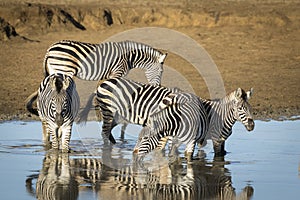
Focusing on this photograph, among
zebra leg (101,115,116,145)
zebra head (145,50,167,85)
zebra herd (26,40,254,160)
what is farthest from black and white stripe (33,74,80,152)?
zebra head (145,50,167,85)

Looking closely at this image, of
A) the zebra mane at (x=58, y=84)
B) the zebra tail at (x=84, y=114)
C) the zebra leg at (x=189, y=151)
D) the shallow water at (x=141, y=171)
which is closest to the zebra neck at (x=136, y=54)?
the zebra tail at (x=84, y=114)

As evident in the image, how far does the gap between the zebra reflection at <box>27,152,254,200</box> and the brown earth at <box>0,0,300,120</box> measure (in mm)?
4496

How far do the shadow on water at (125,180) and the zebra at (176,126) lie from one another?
0.30 m

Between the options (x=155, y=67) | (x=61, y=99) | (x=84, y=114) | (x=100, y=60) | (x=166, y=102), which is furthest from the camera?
(x=155, y=67)

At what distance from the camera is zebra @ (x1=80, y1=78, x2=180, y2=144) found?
1090 centimetres

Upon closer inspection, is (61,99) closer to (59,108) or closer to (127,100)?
(59,108)

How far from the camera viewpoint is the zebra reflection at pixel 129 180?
26.3ft

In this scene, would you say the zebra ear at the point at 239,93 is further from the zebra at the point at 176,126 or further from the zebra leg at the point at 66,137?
the zebra leg at the point at 66,137

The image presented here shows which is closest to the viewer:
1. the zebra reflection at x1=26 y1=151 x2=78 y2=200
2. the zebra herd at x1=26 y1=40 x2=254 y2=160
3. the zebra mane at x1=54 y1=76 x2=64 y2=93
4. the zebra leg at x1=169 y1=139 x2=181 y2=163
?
the zebra reflection at x1=26 y1=151 x2=78 y2=200

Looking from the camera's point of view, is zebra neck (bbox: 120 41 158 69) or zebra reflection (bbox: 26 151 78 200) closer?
zebra reflection (bbox: 26 151 78 200)

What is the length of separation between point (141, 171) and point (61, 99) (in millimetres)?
1660

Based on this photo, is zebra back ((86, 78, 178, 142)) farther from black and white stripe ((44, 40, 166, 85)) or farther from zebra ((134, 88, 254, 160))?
black and white stripe ((44, 40, 166, 85))

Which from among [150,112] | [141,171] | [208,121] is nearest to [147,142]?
[141,171]

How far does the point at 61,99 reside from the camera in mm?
10172
